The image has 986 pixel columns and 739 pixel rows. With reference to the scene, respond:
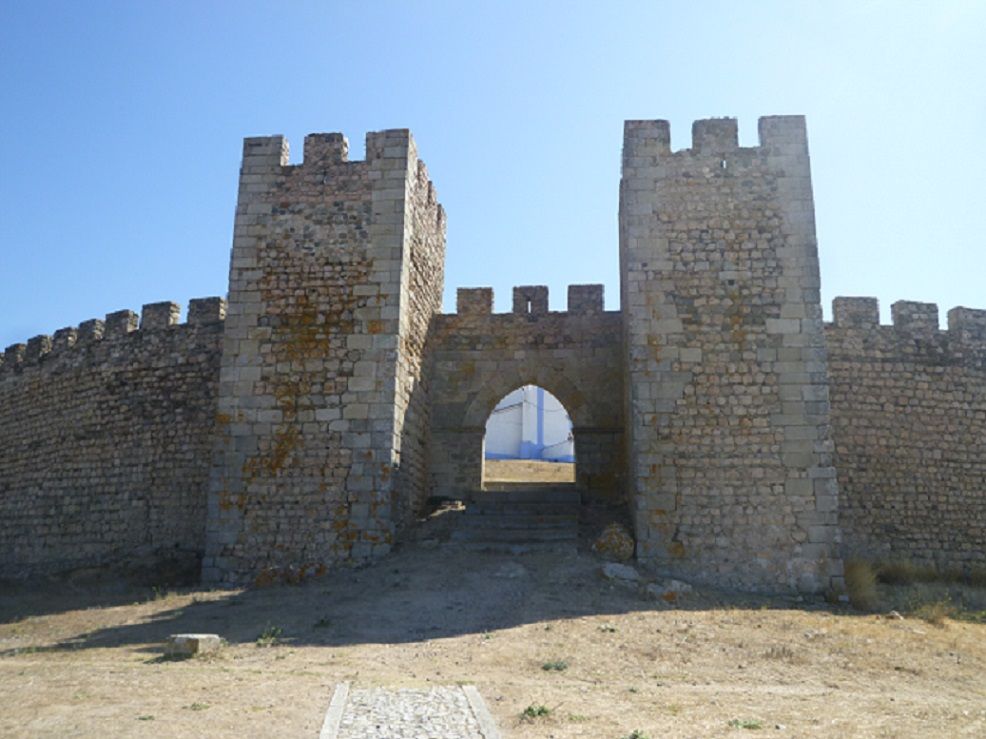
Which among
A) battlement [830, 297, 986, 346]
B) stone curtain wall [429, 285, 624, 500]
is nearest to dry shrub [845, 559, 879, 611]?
stone curtain wall [429, 285, 624, 500]

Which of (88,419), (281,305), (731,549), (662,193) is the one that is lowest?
(731,549)

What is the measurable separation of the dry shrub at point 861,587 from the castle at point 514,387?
361mm

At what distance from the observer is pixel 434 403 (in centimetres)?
1333

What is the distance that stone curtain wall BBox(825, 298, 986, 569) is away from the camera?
1272 cm

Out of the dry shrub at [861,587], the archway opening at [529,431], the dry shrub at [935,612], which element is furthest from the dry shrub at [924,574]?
the archway opening at [529,431]

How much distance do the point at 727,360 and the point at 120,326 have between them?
1061 cm

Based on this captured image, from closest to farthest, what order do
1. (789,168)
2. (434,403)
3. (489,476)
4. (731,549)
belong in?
(731,549)
(789,168)
(434,403)
(489,476)

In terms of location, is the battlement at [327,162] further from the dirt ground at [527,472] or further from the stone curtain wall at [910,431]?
the dirt ground at [527,472]

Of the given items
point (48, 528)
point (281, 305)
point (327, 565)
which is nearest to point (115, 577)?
point (48, 528)

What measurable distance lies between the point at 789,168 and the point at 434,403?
247 inches

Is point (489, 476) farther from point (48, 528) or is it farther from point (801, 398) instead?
point (801, 398)

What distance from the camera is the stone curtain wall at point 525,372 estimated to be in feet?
42.3

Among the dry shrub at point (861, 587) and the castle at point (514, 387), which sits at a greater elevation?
the castle at point (514, 387)

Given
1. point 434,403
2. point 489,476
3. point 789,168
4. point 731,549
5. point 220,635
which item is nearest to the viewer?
point 220,635
